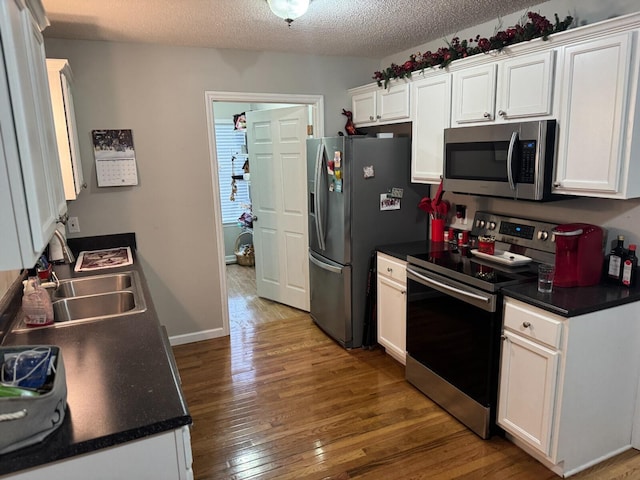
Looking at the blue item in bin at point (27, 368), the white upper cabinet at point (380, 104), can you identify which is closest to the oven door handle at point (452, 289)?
the white upper cabinet at point (380, 104)

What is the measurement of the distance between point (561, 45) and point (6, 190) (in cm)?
235

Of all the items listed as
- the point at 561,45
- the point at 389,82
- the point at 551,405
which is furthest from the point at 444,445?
the point at 389,82

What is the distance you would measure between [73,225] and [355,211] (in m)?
2.08

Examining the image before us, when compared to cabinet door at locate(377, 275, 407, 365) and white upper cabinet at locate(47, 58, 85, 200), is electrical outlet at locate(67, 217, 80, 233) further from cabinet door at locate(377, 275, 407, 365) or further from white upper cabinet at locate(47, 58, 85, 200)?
cabinet door at locate(377, 275, 407, 365)

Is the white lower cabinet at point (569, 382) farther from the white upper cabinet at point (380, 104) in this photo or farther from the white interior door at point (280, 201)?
the white interior door at point (280, 201)

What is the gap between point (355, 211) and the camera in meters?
3.25

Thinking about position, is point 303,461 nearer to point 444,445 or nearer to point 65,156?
point 444,445

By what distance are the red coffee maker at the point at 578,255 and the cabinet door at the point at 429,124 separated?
40.0 inches

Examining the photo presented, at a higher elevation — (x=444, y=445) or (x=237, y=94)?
(x=237, y=94)

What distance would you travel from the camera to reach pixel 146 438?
3.79 feet

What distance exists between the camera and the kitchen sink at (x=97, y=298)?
7.13 ft

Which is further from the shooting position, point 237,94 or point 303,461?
point 237,94

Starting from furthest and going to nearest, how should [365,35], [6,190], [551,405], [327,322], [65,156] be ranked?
[327,322], [365,35], [65,156], [551,405], [6,190]

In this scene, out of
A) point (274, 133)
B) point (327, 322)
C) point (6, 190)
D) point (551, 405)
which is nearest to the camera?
point (6, 190)
